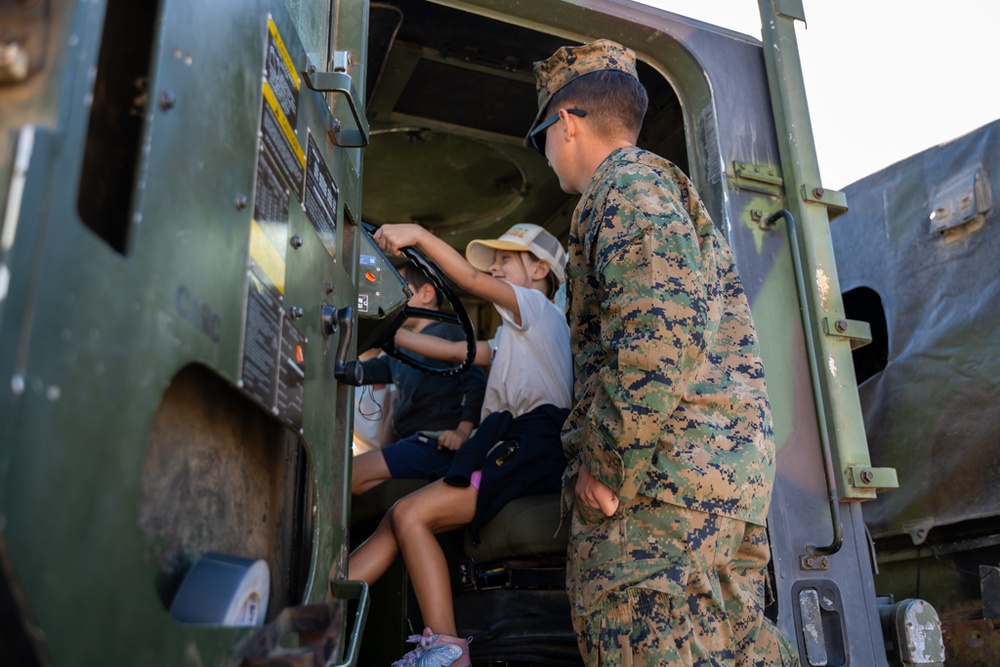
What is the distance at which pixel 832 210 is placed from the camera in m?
2.66

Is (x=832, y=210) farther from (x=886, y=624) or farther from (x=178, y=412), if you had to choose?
(x=178, y=412)

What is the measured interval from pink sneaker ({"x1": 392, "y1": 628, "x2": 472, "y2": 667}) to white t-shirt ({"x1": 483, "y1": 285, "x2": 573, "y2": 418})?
665 mm

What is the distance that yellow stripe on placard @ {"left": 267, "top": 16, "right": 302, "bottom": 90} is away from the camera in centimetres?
125

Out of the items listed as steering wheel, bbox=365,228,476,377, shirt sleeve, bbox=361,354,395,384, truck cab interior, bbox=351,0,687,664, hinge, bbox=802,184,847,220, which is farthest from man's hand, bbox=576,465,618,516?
shirt sleeve, bbox=361,354,395,384

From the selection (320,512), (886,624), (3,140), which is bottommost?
(886,624)

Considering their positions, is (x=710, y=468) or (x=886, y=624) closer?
(x=710, y=468)

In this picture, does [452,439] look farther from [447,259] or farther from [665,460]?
[665,460]

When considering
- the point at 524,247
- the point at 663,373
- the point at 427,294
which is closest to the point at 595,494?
the point at 663,373

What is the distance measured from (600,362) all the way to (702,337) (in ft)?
0.98

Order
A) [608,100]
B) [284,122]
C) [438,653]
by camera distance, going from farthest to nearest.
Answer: [608,100] → [438,653] → [284,122]

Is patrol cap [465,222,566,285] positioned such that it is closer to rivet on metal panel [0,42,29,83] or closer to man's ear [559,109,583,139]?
man's ear [559,109,583,139]

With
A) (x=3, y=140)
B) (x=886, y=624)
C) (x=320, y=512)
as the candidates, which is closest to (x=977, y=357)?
(x=886, y=624)

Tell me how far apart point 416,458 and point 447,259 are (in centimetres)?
73

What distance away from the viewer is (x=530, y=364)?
2549 millimetres
